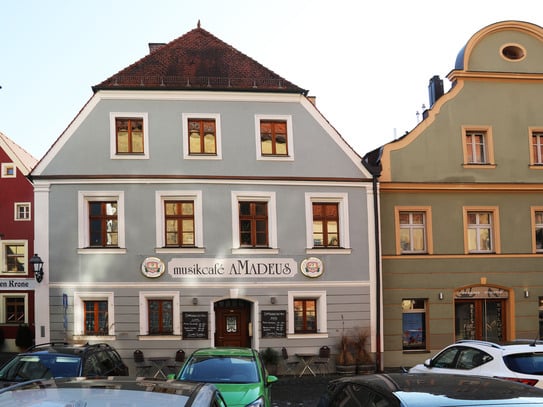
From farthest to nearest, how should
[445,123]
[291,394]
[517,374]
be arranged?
[445,123] < [291,394] < [517,374]

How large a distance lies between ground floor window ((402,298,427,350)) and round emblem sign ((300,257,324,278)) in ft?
10.9

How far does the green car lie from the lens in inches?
425

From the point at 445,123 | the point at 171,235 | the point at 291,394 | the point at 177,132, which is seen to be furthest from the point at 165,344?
the point at 445,123

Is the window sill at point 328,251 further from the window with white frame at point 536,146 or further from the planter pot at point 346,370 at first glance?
the window with white frame at point 536,146

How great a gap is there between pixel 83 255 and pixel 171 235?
2789 mm

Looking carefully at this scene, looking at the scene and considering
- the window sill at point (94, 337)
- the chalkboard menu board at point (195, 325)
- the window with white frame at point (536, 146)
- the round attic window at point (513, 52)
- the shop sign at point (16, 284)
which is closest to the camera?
the window sill at point (94, 337)

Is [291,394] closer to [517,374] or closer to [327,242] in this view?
[327,242]

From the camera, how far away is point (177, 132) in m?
21.3

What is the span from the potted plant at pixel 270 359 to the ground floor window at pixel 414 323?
468 cm

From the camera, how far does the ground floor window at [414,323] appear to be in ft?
73.5

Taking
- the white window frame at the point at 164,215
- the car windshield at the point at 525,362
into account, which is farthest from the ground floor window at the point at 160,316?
the car windshield at the point at 525,362

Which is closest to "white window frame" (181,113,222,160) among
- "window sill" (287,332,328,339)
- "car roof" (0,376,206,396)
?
"window sill" (287,332,328,339)

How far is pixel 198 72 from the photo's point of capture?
2222cm

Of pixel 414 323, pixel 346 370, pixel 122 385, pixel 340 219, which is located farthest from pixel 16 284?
pixel 122 385
